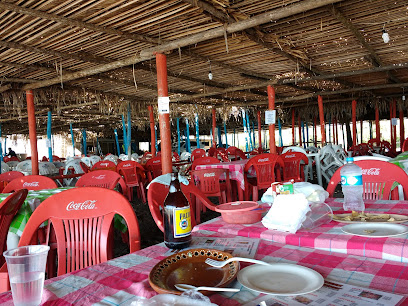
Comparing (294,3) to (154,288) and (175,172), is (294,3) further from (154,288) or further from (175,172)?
(154,288)

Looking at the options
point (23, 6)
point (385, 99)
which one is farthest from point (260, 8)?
point (385, 99)

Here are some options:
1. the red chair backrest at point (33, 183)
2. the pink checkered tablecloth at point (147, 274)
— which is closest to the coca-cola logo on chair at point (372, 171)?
the pink checkered tablecloth at point (147, 274)

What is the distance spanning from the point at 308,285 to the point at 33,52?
6036mm

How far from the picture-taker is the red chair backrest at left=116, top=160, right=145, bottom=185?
6.46 metres

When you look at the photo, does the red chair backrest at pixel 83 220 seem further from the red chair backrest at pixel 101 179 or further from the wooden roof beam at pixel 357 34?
the wooden roof beam at pixel 357 34

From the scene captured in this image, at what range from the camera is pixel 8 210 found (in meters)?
2.16

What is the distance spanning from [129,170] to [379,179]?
516cm

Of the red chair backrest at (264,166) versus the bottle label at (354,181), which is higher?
the bottle label at (354,181)

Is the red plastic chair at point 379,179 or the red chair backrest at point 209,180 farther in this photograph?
the red chair backrest at point 209,180

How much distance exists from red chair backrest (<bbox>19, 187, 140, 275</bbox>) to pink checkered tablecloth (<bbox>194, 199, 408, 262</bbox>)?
517 millimetres

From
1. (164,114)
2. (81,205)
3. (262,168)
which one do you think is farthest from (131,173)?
(81,205)

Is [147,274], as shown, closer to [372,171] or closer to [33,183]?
[372,171]

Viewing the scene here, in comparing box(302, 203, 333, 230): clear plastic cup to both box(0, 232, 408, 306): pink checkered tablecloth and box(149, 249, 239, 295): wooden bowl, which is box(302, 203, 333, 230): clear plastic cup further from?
box(149, 249, 239, 295): wooden bowl

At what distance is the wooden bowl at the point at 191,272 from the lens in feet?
2.78
